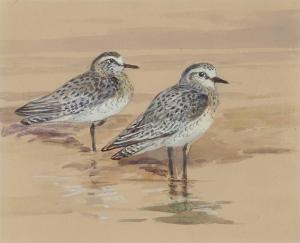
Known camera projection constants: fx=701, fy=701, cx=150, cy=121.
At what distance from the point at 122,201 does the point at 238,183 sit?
0.32 meters

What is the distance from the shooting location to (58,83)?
1964 mm

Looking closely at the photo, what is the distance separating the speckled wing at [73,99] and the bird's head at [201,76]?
20 centimetres

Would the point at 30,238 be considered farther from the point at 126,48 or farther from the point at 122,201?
the point at 126,48

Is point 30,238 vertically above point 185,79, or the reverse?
point 185,79

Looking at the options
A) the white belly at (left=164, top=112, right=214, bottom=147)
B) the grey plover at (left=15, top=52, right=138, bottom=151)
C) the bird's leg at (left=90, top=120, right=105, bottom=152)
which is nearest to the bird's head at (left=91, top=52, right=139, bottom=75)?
the grey plover at (left=15, top=52, right=138, bottom=151)

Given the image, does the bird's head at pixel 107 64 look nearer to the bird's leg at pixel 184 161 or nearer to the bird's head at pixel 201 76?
the bird's head at pixel 201 76

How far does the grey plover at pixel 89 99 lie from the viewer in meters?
1.93

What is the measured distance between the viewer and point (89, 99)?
1927 millimetres

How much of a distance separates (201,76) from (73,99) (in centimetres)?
36

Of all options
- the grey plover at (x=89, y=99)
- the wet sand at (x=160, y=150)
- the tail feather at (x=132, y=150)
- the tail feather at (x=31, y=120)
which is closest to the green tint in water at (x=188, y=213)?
the wet sand at (x=160, y=150)

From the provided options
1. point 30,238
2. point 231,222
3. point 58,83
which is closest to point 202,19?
point 58,83

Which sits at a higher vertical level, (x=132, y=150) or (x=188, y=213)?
(x=132, y=150)

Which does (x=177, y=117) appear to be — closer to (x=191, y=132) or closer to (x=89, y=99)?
(x=191, y=132)

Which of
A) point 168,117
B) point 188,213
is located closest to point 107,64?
point 168,117
